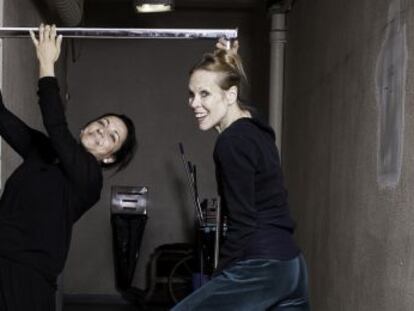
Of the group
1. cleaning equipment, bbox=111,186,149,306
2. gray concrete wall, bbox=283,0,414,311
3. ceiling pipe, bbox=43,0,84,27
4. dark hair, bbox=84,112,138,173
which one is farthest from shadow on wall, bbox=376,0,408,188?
cleaning equipment, bbox=111,186,149,306

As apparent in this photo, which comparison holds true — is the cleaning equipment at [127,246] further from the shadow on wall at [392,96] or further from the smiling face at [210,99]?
the smiling face at [210,99]

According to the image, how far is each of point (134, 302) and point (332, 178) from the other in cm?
318

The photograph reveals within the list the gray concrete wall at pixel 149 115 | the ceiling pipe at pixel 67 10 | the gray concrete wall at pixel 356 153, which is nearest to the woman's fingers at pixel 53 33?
the gray concrete wall at pixel 356 153

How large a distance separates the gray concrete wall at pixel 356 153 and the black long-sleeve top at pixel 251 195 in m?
0.69

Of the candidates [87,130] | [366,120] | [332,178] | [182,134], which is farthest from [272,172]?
[182,134]

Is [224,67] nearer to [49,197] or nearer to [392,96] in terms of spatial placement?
[49,197]

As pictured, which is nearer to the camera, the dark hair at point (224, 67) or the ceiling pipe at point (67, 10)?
the dark hair at point (224, 67)

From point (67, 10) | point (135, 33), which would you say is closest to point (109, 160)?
point (135, 33)

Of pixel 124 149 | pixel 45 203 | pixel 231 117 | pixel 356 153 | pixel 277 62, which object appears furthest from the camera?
pixel 277 62

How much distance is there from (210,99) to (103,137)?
0.39m

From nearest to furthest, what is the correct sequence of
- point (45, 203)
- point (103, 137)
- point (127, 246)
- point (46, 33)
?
point (46, 33)
point (45, 203)
point (103, 137)
point (127, 246)

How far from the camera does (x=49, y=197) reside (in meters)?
1.94

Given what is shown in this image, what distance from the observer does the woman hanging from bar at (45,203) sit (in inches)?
72.7

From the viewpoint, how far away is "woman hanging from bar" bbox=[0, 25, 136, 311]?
72.7 inches
